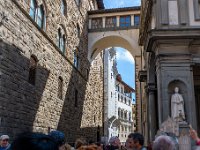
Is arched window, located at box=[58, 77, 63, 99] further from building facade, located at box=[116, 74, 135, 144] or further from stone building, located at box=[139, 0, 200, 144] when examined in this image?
building facade, located at box=[116, 74, 135, 144]

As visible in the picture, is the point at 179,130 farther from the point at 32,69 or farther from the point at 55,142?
the point at 55,142

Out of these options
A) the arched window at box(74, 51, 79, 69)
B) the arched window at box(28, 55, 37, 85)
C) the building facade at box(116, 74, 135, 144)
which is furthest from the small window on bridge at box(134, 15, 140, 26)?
the building facade at box(116, 74, 135, 144)

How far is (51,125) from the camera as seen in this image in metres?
15.7

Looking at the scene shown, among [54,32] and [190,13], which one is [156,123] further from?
[54,32]

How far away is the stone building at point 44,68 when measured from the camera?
430 inches

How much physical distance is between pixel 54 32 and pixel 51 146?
15.7 m

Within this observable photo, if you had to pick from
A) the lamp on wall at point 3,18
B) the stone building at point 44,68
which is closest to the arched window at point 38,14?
the stone building at point 44,68

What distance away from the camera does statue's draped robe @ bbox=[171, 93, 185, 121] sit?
32.5 ft

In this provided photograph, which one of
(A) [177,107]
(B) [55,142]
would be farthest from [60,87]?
(B) [55,142]

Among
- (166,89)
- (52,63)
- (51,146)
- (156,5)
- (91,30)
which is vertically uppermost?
(91,30)

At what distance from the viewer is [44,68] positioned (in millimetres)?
14625

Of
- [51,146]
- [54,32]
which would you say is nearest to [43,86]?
[54,32]

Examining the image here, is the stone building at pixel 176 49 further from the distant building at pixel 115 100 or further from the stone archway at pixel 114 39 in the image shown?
the distant building at pixel 115 100

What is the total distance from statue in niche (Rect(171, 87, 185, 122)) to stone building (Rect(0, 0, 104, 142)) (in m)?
5.82
